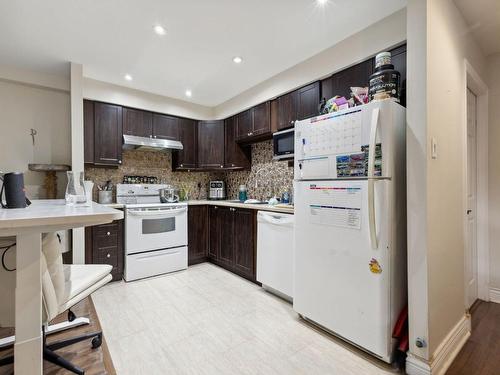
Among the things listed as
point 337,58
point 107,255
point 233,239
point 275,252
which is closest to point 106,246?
point 107,255

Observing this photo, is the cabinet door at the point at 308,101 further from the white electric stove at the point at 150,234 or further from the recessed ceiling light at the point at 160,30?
the white electric stove at the point at 150,234

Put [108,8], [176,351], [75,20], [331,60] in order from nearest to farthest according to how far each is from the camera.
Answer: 1. [176,351]
2. [108,8]
3. [75,20]
4. [331,60]

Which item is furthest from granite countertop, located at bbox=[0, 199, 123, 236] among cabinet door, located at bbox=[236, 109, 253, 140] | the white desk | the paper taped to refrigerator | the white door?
the white door

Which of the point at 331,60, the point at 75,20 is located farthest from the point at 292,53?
the point at 75,20

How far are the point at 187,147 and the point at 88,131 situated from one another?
4.44ft

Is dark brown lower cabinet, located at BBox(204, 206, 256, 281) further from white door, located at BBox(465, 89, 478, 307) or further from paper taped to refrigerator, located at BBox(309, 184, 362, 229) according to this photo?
white door, located at BBox(465, 89, 478, 307)

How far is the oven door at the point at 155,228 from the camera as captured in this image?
10.4ft

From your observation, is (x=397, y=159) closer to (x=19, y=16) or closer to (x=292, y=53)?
(x=292, y=53)

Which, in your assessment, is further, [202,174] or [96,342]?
[202,174]

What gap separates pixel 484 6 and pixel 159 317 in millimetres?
3608

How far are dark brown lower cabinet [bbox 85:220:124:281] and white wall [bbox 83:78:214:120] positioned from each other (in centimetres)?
168

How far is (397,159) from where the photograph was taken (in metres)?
1.67

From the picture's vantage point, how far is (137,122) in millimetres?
3588

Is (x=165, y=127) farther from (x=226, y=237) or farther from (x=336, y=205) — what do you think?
(x=336, y=205)
